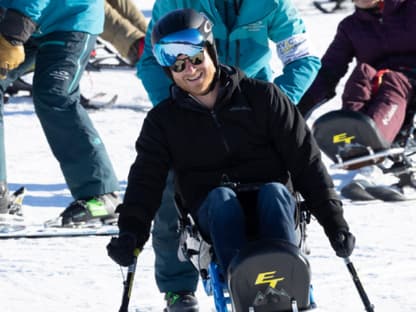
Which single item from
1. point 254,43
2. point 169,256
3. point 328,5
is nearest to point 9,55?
point 254,43

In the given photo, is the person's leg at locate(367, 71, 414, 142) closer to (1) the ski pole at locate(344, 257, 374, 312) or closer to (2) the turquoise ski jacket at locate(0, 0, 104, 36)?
(2) the turquoise ski jacket at locate(0, 0, 104, 36)


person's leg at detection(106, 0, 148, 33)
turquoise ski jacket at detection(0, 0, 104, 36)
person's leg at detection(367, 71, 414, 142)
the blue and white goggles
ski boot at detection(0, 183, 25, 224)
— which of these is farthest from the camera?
person's leg at detection(106, 0, 148, 33)

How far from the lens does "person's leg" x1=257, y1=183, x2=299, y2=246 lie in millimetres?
4074

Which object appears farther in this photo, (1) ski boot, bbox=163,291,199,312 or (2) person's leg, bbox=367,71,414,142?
(2) person's leg, bbox=367,71,414,142

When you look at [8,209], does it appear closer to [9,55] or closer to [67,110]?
[67,110]

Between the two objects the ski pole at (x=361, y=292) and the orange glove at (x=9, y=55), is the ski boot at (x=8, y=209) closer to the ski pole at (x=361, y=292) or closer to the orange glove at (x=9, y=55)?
the orange glove at (x=9, y=55)

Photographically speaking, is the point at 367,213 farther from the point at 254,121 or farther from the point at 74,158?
the point at 254,121

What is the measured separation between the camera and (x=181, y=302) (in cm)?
501

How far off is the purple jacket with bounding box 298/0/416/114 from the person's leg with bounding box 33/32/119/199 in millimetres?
1455

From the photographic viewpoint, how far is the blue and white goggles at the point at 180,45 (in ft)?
14.4

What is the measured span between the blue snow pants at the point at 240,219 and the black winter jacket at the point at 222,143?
8.3 inches

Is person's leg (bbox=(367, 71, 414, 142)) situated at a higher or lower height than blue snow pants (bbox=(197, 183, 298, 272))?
lower

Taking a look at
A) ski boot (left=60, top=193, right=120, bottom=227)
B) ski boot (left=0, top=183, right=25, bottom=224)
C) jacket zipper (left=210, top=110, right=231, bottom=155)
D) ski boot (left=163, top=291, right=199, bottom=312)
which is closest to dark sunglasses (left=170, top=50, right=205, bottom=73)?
jacket zipper (left=210, top=110, right=231, bottom=155)

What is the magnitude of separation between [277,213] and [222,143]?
1.46ft
